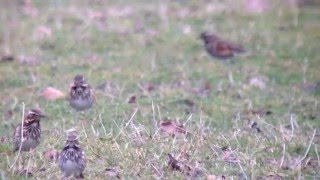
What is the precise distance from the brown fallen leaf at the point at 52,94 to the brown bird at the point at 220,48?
3.28 meters

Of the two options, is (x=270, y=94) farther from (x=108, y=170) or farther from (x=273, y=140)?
(x=108, y=170)

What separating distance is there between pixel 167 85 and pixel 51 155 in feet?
14.8

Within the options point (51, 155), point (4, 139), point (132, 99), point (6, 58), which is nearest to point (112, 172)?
point (51, 155)

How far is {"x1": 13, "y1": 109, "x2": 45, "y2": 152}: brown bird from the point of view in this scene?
8.29m

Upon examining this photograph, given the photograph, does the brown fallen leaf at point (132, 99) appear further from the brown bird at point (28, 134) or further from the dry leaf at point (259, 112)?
the brown bird at point (28, 134)

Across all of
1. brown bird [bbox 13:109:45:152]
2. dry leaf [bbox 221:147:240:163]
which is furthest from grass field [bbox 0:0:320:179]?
brown bird [bbox 13:109:45:152]

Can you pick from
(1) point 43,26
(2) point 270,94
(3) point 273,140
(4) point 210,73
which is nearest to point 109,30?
(1) point 43,26

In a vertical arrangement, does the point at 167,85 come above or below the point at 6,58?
below

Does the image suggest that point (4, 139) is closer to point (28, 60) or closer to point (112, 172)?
point (112, 172)

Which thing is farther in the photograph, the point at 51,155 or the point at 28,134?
the point at 28,134

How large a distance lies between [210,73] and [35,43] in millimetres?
3704

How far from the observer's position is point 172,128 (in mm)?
9086

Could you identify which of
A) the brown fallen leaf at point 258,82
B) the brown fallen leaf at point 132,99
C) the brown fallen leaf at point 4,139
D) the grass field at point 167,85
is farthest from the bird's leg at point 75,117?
the brown fallen leaf at point 258,82

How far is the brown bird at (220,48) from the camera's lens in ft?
46.3
